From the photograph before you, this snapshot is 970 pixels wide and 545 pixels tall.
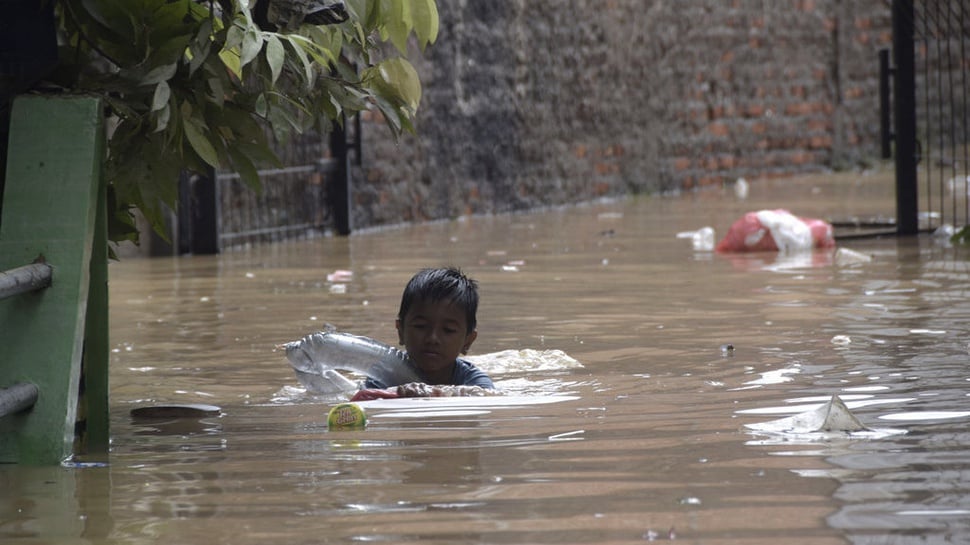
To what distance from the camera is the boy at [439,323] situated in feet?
17.0

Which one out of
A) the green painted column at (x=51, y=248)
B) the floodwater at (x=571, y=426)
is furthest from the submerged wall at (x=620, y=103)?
the green painted column at (x=51, y=248)

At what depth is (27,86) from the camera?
4172 millimetres

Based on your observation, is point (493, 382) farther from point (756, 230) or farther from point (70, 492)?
point (756, 230)

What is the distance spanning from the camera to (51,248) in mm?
3982

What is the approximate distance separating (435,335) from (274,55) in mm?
1706

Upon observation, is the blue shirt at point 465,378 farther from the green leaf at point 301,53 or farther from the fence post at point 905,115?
the fence post at point 905,115

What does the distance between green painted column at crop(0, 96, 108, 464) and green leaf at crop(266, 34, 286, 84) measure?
1.80 ft

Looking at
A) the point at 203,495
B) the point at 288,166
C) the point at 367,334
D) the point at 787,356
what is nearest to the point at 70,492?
the point at 203,495

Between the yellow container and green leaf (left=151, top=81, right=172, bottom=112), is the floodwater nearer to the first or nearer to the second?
the yellow container

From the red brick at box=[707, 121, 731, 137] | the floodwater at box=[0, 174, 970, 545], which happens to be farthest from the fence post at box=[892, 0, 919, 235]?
the red brick at box=[707, 121, 731, 137]

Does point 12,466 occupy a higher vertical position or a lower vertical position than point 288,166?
lower

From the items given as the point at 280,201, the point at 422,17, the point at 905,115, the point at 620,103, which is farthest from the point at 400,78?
the point at 620,103

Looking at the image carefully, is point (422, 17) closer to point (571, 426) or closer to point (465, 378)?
point (571, 426)

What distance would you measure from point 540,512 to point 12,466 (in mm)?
1347
